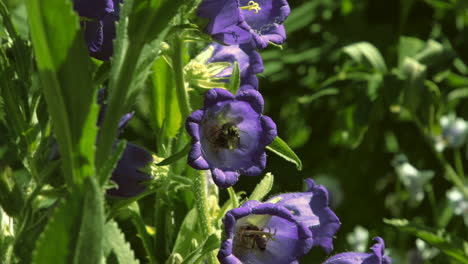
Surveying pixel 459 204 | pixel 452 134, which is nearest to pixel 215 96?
pixel 459 204

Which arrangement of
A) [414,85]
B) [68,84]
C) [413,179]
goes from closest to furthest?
[68,84] < [414,85] < [413,179]

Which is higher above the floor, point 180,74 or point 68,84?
point 68,84

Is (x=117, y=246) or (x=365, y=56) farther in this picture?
(x=365, y=56)

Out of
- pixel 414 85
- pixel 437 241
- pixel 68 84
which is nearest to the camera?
pixel 68 84

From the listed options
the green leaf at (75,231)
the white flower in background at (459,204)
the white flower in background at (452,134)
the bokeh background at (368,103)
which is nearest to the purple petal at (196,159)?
the green leaf at (75,231)

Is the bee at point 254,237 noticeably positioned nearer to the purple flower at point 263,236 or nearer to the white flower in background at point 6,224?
the purple flower at point 263,236

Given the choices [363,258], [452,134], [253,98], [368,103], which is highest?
[253,98]

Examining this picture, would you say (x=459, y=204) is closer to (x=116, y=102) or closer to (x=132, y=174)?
(x=132, y=174)
